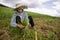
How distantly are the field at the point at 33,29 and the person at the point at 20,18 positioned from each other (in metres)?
0.07

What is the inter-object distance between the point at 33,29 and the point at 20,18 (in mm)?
322

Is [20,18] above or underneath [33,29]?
above

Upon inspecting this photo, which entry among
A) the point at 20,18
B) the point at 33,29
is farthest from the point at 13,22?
the point at 33,29

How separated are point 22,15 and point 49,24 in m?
0.55

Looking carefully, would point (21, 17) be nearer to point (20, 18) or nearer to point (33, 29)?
point (20, 18)

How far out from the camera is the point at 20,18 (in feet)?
15.8

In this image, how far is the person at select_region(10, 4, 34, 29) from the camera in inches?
187

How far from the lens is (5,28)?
4730mm

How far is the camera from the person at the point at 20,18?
4758 mm

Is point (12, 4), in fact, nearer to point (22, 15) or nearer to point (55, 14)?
point (22, 15)

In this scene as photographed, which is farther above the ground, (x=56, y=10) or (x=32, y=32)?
(x=56, y=10)

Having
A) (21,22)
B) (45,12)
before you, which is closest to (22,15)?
(21,22)

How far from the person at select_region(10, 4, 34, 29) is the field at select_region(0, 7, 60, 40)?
69 mm

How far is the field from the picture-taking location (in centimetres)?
470
